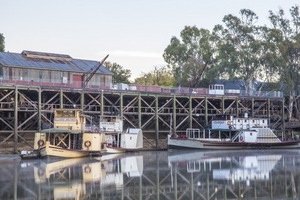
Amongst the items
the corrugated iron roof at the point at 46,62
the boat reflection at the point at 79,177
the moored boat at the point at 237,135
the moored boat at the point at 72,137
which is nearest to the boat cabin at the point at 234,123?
the moored boat at the point at 237,135

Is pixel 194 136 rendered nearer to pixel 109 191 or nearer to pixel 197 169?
pixel 197 169

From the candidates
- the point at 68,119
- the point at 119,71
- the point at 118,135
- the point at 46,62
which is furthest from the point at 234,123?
the point at 119,71

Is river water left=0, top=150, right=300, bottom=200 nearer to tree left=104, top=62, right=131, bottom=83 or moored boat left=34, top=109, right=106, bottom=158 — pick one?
moored boat left=34, top=109, right=106, bottom=158

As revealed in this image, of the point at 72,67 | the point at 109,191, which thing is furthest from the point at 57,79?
the point at 109,191

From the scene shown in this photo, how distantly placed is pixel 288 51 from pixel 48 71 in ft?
134

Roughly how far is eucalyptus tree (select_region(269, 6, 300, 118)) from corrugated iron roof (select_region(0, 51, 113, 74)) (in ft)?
98.6

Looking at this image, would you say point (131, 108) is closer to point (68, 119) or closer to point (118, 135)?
point (118, 135)

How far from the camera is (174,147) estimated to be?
68.8 metres

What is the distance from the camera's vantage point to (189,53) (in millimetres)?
105625

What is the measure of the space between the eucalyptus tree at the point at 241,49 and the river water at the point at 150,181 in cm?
5052

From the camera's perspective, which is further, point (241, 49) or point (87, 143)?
point (241, 49)

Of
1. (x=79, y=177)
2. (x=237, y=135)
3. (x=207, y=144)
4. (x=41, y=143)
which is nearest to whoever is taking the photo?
(x=79, y=177)

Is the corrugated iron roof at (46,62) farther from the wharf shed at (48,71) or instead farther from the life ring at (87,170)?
the life ring at (87,170)

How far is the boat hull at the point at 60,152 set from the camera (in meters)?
49.8
